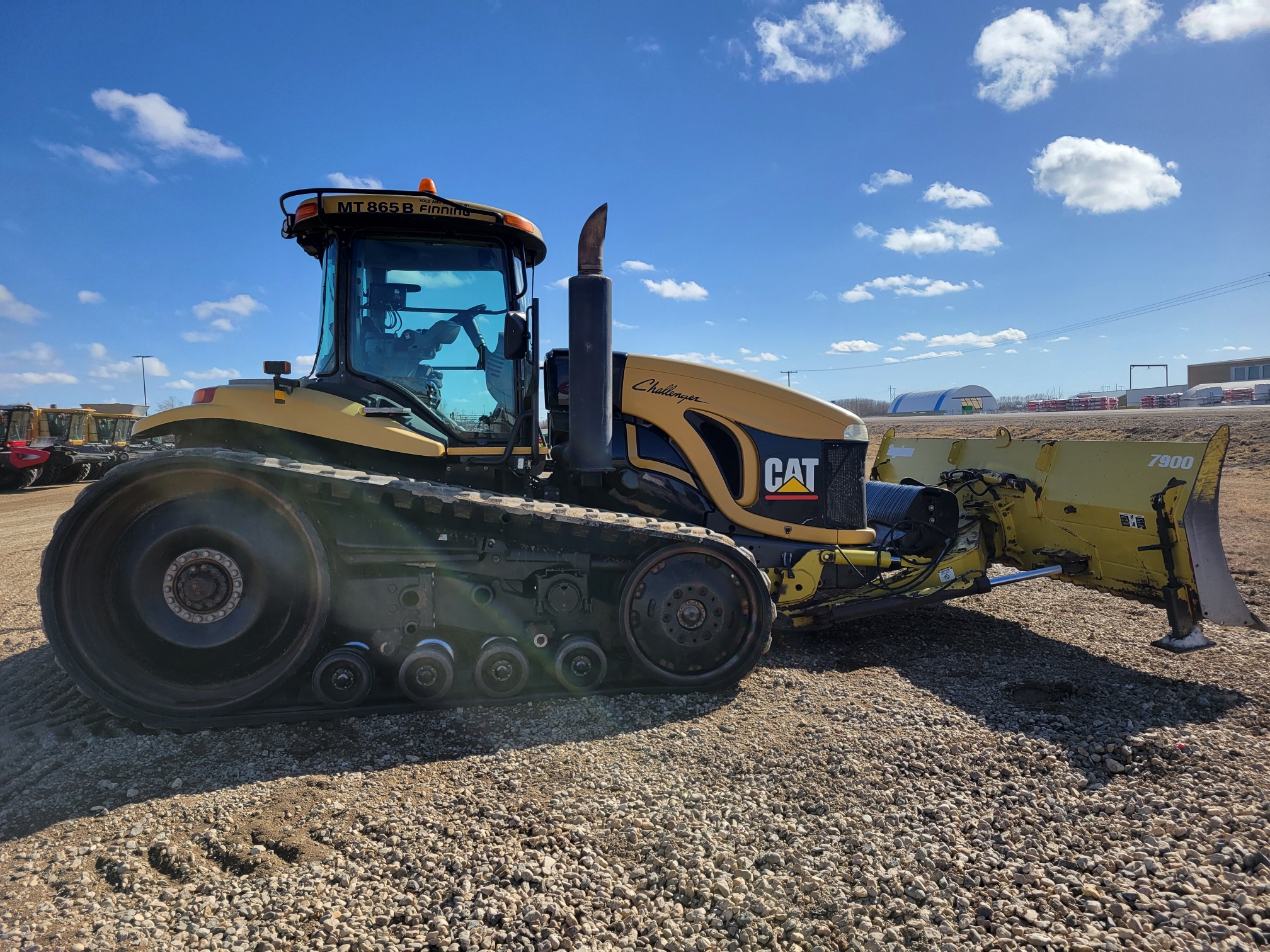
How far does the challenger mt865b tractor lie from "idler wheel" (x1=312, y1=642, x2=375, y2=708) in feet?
0.04

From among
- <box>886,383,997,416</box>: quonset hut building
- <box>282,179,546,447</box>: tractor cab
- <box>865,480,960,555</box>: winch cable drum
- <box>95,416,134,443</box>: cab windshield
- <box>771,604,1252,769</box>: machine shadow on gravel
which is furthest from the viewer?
<box>886,383,997,416</box>: quonset hut building

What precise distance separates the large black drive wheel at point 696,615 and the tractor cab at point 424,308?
1.34 meters

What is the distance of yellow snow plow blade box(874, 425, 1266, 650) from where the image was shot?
4598mm

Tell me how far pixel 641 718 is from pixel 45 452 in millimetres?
21585

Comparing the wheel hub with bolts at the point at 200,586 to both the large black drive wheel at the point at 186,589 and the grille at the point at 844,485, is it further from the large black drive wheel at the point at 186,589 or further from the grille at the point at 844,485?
the grille at the point at 844,485

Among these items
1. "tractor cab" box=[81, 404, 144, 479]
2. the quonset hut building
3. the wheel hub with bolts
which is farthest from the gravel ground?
the quonset hut building

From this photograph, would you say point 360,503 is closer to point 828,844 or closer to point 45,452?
point 828,844

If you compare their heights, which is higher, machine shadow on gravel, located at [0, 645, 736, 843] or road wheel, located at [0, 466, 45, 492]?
road wheel, located at [0, 466, 45, 492]

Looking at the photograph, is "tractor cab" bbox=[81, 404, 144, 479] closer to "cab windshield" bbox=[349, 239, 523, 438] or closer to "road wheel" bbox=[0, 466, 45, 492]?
"road wheel" bbox=[0, 466, 45, 492]

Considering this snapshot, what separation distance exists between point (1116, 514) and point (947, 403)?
74862 millimetres

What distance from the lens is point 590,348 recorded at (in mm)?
3895

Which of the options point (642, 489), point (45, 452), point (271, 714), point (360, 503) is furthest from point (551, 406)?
point (45, 452)

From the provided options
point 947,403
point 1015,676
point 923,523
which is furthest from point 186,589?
point 947,403

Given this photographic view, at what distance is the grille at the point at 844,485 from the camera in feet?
16.1
